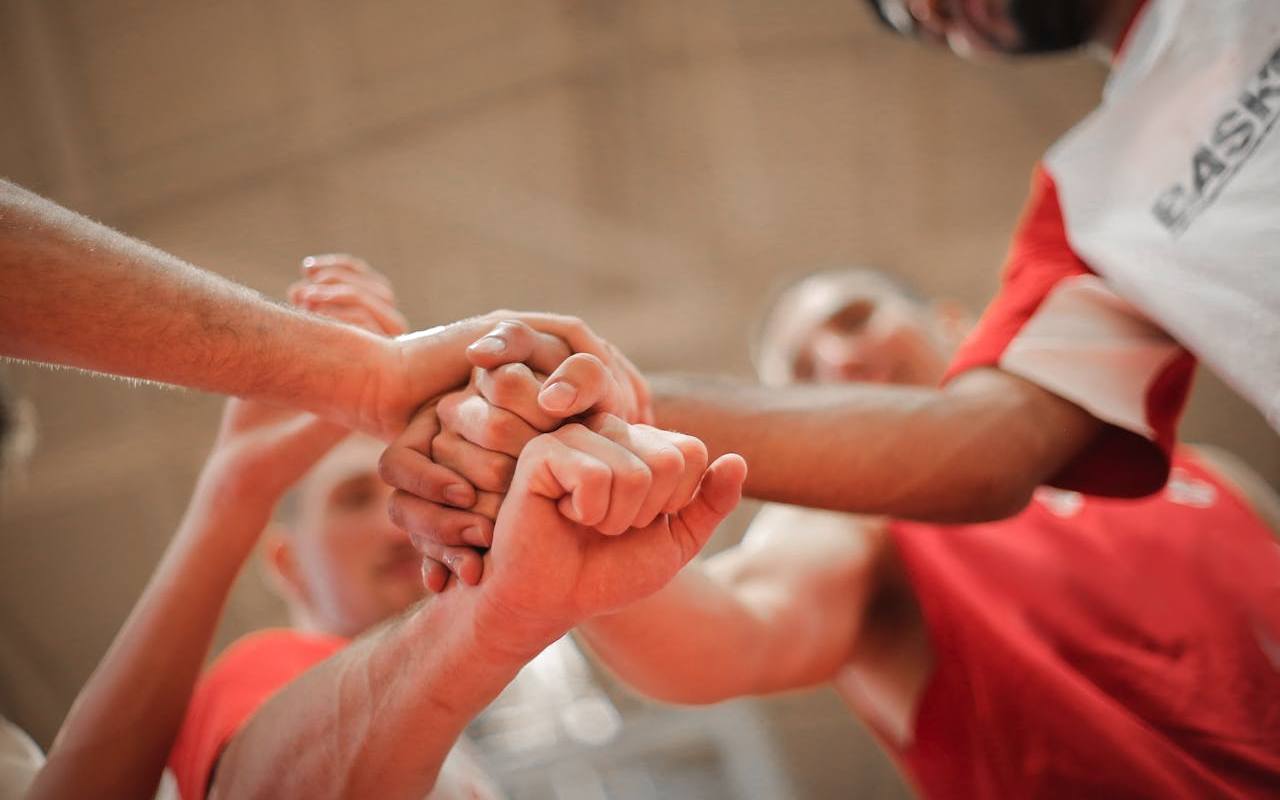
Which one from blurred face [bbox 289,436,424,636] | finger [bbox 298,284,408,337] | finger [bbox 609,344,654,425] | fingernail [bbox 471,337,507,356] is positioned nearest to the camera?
fingernail [bbox 471,337,507,356]

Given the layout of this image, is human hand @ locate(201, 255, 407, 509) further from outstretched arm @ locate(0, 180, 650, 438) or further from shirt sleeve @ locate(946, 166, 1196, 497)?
shirt sleeve @ locate(946, 166, 1196, 497)

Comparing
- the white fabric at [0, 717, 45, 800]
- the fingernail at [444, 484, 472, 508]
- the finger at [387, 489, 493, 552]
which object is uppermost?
the fingernail at [444, 484, 472, 508]

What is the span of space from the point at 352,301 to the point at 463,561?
593 mm

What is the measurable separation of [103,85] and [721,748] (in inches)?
178

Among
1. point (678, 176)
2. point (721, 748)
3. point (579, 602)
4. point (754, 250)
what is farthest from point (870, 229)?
point (579, 602)

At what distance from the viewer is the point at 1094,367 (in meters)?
1.38

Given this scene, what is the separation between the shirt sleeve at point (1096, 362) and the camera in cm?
137

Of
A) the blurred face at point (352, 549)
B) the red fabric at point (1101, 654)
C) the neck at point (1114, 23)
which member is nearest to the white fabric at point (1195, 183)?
the neck at point (1114, 23)

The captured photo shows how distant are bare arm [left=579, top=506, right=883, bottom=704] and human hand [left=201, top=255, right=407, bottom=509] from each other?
50cm

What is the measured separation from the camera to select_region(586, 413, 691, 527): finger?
0.89 metres

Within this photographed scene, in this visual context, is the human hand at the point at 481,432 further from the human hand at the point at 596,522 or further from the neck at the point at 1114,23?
the neck at the point at 1114,23

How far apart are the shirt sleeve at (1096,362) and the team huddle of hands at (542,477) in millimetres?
596

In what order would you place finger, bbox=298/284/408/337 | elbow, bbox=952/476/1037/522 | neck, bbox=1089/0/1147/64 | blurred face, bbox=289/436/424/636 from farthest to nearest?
blurred face, bbox=289/436/424/636 → neck, bbox=1089/0/1147/64 → finger, bbox=298/284/408/337 → elbow, bbox=952/476/1037/522

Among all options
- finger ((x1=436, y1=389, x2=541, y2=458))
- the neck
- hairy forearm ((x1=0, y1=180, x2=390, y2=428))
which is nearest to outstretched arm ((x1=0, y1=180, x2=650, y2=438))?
hairy forearm ((x1=0, y1=180, x2=390, y2=428))
